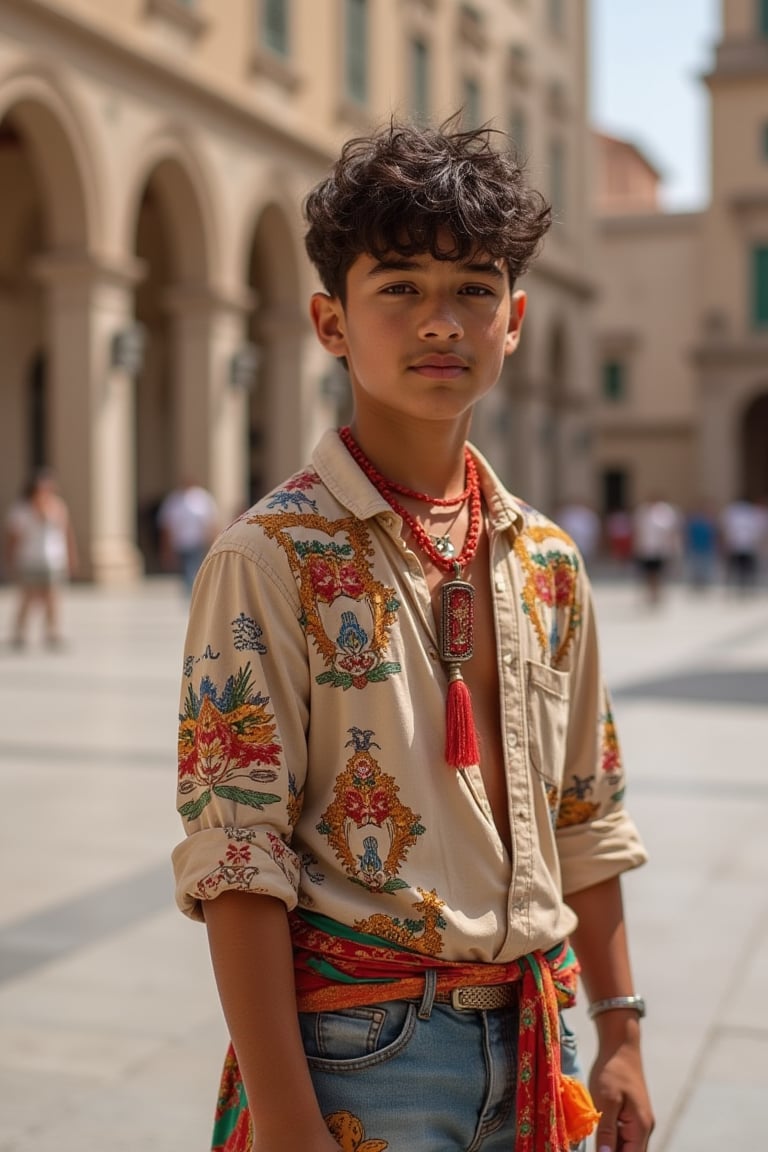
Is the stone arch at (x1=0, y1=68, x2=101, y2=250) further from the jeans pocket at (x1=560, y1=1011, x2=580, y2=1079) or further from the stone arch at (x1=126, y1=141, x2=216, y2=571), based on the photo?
the jeans pocket at (x1=560, y1=1011, x2=580, y2=1079)

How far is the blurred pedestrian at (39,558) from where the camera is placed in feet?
46.8

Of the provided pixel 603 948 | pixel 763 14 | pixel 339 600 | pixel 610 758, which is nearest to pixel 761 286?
pixel 763 14

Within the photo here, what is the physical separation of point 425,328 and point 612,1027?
0.96 m

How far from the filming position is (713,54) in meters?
44.6

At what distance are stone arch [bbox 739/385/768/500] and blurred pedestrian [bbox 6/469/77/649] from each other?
35411 mm

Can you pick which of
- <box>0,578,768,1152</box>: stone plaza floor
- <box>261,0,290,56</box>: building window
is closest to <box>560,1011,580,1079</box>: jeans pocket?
<box>0,578,768,1152</box>: stone plaza floor

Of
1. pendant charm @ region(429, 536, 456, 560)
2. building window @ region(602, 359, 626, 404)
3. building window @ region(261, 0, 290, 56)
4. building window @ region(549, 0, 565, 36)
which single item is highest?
building window @ region(549, 0, 565, 36)

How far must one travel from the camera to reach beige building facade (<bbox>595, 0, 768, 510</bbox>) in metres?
44.4

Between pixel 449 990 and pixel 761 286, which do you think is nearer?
pixel 449 990

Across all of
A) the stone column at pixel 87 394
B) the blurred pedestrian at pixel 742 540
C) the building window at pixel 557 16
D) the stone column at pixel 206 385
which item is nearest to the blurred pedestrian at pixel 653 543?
the blurred pedestrian at pixel 742 540

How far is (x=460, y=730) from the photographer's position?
1.80 m

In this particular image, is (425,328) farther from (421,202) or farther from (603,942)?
(603,942)

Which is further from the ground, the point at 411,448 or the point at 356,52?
the point at 356,52

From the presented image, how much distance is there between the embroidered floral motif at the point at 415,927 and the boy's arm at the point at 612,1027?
0.42m
